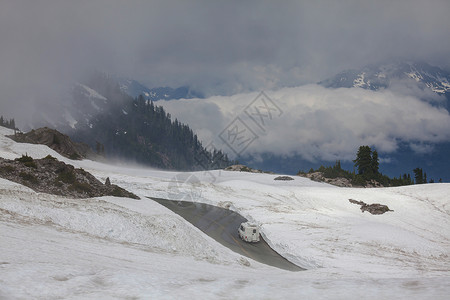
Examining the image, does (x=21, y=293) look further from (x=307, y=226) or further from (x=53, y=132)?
(x=53, y=132)

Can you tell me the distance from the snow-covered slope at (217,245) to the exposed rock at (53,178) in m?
2.56

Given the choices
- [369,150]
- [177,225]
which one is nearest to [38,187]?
[177,225]

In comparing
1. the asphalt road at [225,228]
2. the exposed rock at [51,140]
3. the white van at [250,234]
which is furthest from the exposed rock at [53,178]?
the exposed rock at [51,140]

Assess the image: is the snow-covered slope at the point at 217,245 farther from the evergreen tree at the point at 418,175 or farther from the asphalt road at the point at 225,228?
the evergreen tree at the point at 418,175

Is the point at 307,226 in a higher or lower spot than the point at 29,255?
lower

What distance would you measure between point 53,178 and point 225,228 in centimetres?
2449

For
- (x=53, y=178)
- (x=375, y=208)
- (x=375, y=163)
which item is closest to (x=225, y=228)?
(x=53, y=178)

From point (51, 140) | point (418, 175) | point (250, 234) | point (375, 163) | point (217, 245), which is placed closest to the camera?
point (217, 245)

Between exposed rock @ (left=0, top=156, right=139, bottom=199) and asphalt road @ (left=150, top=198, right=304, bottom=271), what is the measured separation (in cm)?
1377

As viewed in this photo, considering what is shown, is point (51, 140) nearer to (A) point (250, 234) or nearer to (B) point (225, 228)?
(B) point (225, 228)

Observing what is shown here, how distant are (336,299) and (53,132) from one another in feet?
352

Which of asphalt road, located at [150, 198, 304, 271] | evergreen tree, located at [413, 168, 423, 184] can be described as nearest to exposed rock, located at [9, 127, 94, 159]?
asphalt road, located at [150, 198, 304, 271]

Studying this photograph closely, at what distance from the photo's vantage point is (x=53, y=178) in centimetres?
2867

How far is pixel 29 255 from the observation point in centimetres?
1068
